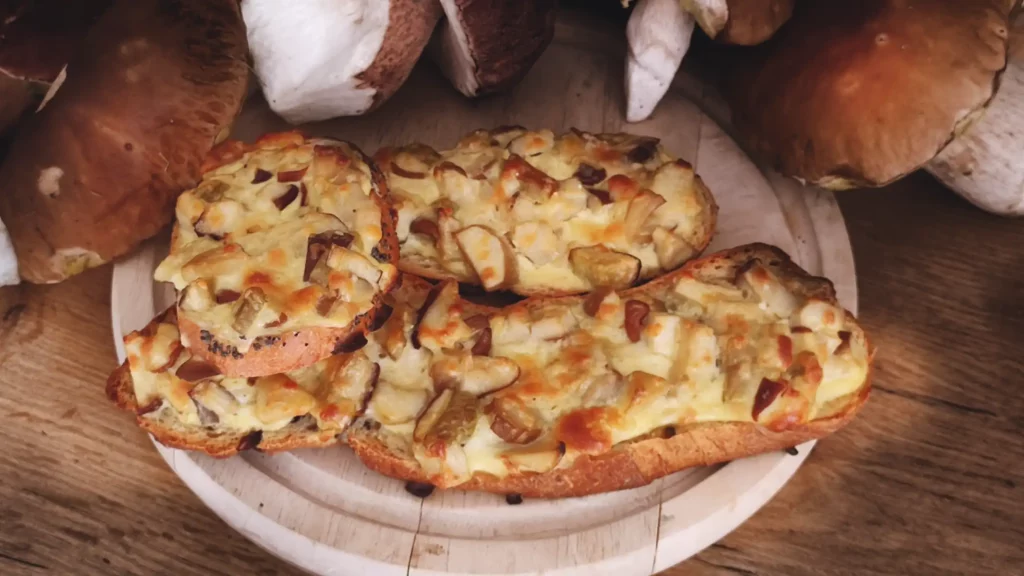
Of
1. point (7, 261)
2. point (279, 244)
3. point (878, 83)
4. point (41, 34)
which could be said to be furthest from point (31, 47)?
point (878, 83)

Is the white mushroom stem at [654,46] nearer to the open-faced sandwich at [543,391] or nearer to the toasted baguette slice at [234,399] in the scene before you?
the open-faced sandwich at [543,391]

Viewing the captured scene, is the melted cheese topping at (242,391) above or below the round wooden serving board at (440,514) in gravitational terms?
above

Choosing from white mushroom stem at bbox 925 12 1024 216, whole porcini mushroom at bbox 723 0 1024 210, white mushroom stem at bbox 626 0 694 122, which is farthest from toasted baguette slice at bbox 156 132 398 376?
white mushroom stem at bbox 925 12 1024 216

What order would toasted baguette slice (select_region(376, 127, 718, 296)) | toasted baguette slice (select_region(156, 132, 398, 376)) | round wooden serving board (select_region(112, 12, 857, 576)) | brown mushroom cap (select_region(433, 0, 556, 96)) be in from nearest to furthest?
1. toasted baguette slice (select_region(156, 132, 398, 376))
2. round wooden serving board (select_region(112, 12, 857, 576))
3. toasted baguette slice (select_region(376, 127, 718, 296))
4. brown mushroom cap (select_region(433, 0, 556, 96))

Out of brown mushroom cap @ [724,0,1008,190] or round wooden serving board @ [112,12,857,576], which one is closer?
round wooden serving board @ [112,12,857,576]

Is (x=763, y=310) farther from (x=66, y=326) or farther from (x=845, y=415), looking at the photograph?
(x=66, y=326)

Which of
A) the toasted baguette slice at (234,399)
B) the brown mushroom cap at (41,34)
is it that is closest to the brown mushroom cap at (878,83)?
the toasted baguette slice at (234,399)

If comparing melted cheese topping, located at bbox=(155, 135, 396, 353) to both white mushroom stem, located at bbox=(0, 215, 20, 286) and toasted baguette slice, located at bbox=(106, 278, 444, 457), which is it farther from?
white mushroom stem, located at bbox=(0, 215, 20, 286)
